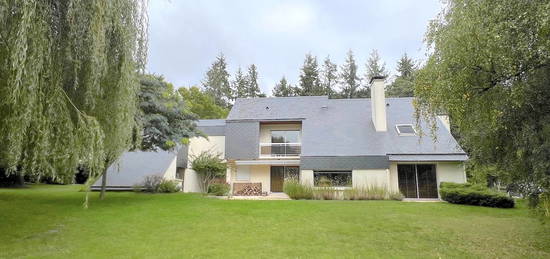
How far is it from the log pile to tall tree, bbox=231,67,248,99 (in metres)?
29.2

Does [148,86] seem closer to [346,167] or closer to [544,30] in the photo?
[346,167]

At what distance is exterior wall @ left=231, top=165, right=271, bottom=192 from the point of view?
875 inches

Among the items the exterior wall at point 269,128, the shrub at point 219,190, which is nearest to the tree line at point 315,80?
the exterior wall at point 269,128

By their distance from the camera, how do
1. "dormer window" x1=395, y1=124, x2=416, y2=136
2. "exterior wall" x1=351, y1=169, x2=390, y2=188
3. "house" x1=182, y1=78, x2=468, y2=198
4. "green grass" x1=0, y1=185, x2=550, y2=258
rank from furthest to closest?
"dormer window" x1=395, y1=124, x2=416, y2=136 → "house" x1=182, y1=78, x2=468, y2=198 → "exterior wall" x1=351, y1=169, x2=390, y2=188 → "green grass" x1=0, y1=185, x2=550, y2=258

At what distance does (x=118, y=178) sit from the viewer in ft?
70.5

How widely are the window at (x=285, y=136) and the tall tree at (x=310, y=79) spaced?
22.9 meters

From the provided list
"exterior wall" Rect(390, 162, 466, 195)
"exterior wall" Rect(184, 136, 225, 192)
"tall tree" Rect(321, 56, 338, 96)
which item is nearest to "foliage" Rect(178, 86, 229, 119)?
"exterior wall" Rect(184, 136, 225, 192)

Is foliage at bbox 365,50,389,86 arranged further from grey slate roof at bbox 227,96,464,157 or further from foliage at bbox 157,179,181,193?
foliage at bbox 157,179,181,193

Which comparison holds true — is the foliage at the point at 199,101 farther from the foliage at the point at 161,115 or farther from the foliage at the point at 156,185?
the foliage at the point at 161,115

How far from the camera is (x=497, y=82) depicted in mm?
7316

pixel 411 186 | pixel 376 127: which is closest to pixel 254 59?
pixel 376 127

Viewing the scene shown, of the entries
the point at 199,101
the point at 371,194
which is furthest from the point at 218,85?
the point at 371,194

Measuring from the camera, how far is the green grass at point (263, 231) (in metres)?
7.41

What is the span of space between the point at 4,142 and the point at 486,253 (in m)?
10.1
